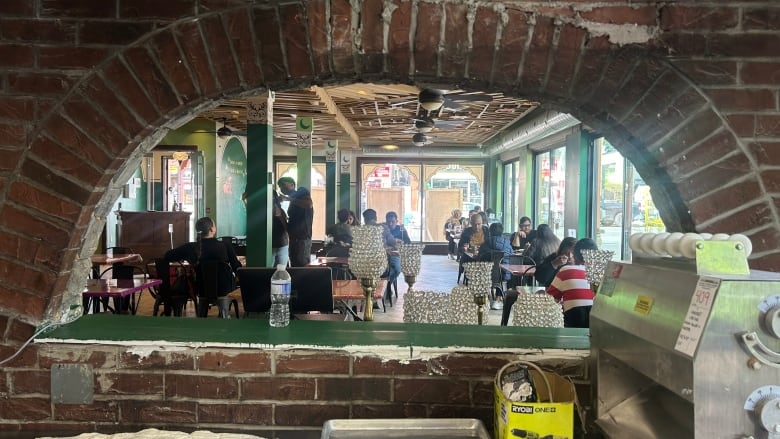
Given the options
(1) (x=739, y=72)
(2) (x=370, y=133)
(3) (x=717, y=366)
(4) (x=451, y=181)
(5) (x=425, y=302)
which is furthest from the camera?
(4) (x=451, y=181)

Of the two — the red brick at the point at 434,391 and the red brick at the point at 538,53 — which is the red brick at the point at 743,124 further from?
the red brick at the point at 434,391

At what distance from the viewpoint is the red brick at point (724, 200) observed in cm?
156

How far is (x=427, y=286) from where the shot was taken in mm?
9727

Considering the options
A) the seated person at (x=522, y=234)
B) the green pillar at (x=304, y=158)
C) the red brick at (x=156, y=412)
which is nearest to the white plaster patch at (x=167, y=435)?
the red brick at (x=156, y=412)

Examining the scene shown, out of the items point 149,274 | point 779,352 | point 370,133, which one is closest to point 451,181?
point 370,133

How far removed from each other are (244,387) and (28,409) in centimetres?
69

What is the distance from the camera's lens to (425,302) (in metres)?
2.14

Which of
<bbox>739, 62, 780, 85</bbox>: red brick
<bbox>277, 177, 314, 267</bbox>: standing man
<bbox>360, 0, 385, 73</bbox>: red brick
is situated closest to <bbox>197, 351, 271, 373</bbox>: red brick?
<bbox>360, 0, 385, 73</bbox>: red brick

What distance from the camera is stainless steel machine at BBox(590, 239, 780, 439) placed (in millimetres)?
989

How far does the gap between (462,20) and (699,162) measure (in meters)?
0.79

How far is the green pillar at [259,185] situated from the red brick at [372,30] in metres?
5.15

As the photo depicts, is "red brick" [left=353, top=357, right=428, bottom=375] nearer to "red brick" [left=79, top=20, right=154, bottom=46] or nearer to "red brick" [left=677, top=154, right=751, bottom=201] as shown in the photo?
"red brick" [left=677, top=154, right=751, bottom=201]

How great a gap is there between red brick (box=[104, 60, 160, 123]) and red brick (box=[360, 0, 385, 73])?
55 centimetres

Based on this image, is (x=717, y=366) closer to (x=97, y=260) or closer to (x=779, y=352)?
(x=779, y=352)
